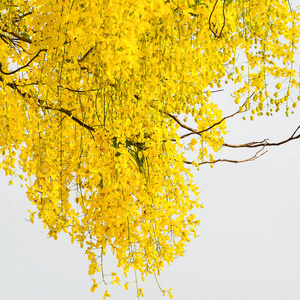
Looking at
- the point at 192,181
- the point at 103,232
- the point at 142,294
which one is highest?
the point at 192,181

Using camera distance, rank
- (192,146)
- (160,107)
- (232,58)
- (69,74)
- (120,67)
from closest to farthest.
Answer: (120,67)
(69,74)
(160,107)
(232,58)
(192,146)

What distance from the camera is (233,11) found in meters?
2.05

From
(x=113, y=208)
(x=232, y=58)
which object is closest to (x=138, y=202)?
(x=113, y=208)

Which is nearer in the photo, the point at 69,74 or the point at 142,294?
the point at 69,74

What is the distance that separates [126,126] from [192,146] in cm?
48

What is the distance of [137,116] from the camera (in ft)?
7.02

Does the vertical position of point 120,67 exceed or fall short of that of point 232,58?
it falls short

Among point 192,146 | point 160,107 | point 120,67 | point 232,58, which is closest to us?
point 120,67

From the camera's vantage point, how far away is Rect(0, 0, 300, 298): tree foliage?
2027 millimetres

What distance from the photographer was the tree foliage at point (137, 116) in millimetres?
2027

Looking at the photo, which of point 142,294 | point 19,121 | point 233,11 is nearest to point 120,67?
point 233,11

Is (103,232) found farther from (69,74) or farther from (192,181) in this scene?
(69,74)

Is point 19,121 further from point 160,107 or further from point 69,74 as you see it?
point 160,107

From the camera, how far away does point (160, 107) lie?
2.12 metres
